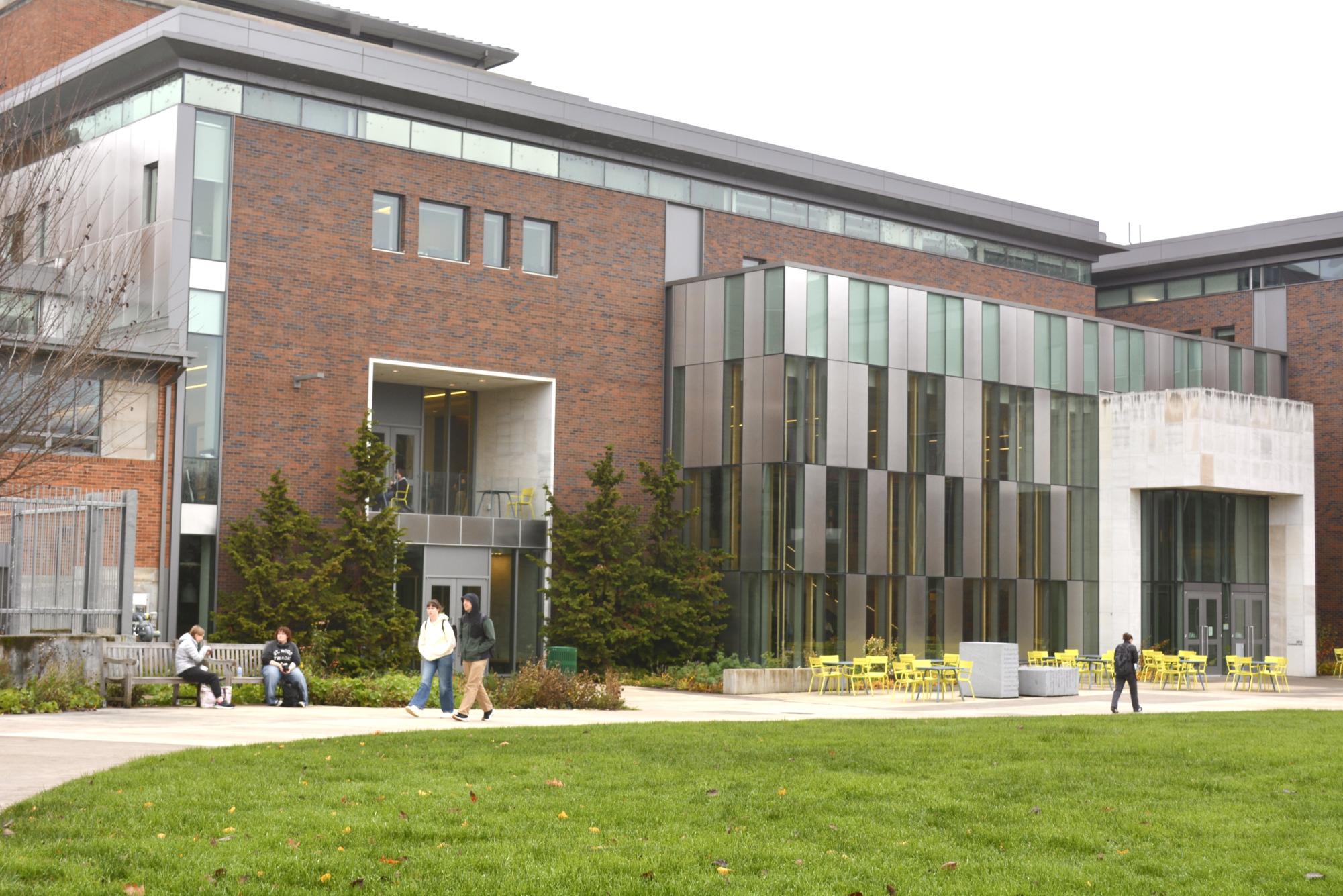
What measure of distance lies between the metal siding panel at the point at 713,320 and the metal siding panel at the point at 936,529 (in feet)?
20.2

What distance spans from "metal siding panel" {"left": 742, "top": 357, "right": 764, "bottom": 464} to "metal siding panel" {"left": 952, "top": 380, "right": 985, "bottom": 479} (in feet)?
20.1

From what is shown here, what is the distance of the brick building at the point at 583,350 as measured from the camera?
102 ft

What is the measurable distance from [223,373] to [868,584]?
50.5 ft

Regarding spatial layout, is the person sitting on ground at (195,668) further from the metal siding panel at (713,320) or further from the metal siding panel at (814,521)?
the metal siding panel at (713,320)

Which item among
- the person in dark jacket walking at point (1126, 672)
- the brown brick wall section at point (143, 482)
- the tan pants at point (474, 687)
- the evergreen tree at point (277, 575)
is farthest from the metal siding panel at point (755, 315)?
the tan pants at point (474, 687)

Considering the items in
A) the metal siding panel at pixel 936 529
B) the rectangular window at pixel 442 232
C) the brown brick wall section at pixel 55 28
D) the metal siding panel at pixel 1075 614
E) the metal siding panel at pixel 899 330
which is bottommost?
the metal siding panel at pixel 1075 614

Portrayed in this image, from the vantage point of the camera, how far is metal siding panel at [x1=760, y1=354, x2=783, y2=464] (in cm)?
3438

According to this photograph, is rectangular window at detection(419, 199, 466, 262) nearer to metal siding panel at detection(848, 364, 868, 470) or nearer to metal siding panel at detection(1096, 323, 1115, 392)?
metal siding panel at detection(848, 364, 868, 470)

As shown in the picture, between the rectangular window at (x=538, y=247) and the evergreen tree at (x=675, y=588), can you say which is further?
the rectangular window at (x=538, y=247)

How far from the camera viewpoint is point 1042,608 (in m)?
39.4

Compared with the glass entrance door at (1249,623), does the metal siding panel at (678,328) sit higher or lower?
higher

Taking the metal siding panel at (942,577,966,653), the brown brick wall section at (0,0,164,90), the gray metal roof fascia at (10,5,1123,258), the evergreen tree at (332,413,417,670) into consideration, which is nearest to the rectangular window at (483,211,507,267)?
the gray metal roof fascia at (10,5,1123,258)

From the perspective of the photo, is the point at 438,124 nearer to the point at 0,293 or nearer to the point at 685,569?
the point at 685,569

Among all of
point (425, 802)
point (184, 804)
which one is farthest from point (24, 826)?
point (425, 802)
